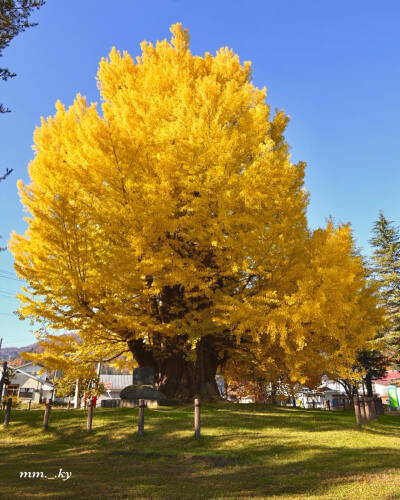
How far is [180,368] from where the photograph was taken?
12.2 meters

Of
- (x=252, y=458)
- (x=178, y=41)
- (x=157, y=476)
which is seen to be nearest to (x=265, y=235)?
(x=252, y=458)

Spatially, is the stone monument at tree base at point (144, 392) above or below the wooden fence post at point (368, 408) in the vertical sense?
above

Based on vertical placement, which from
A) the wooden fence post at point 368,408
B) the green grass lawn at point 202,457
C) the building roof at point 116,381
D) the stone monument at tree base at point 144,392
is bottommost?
the green grass lawn at point 202,457

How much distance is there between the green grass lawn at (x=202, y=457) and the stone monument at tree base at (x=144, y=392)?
4.31 feet

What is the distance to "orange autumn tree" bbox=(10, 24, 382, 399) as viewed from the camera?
8.66 meters

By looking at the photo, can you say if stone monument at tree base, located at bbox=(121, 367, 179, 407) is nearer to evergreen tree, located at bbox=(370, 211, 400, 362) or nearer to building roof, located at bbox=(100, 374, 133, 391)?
evergreen tree, located at bbox=(370, 211, 400, 362)

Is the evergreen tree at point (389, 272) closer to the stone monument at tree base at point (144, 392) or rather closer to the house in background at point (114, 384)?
the stone monument at tree base at point (144, 392)

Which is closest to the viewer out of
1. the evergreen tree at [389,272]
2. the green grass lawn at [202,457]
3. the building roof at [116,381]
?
the green grass lawn at [202,457]

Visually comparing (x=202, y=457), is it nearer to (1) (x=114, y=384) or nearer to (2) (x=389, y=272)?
(2) (x=389, y=272)

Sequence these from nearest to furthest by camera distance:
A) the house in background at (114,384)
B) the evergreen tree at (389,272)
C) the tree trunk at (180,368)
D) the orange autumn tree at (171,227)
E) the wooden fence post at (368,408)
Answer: the orange autumn tree at (171,227) < the wooden fence post at (368,408) < the tree trunk at (180,368) < the evergreen tree at (389,272) < the house in background at (114,384)

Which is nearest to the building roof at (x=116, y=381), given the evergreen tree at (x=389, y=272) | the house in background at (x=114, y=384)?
the house in background at (x=114, y=384)

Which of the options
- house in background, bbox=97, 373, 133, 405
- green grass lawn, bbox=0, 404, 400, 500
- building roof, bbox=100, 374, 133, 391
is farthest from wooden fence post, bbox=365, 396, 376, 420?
building roof, bbox=100, 374, 133, 391

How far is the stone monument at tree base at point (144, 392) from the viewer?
11.3 metres

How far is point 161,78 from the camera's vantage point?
37.2 ft
